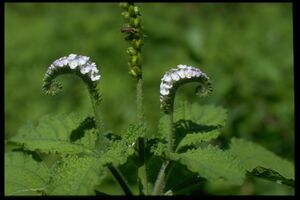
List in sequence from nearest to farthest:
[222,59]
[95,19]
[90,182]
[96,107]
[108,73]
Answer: [90,182] → [96,107] → [222,59] → [108,73] → [95,19]

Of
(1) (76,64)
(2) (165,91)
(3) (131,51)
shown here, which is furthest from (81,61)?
(2) (165,91)

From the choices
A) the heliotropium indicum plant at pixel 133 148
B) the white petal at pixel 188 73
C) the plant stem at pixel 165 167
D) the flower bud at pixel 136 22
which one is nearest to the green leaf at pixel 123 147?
the heliotropium indicum plant at pixel 133 148

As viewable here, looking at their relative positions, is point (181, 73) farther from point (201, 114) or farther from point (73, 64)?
point (201, 114)

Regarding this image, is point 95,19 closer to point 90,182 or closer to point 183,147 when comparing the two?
point 183,147

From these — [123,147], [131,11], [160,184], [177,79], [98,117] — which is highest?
[131,11]

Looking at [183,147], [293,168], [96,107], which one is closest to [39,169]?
[96,107]

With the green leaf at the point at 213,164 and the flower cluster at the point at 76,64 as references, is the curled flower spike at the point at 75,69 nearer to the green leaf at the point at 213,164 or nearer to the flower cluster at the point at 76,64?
the flower cluster at the point at 76,64

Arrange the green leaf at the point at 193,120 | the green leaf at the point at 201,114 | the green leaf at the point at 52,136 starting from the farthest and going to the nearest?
the green leaf at the point at 201,114 < the green leaf at the point at 193,120 < the green leaf at the point at 52,136
